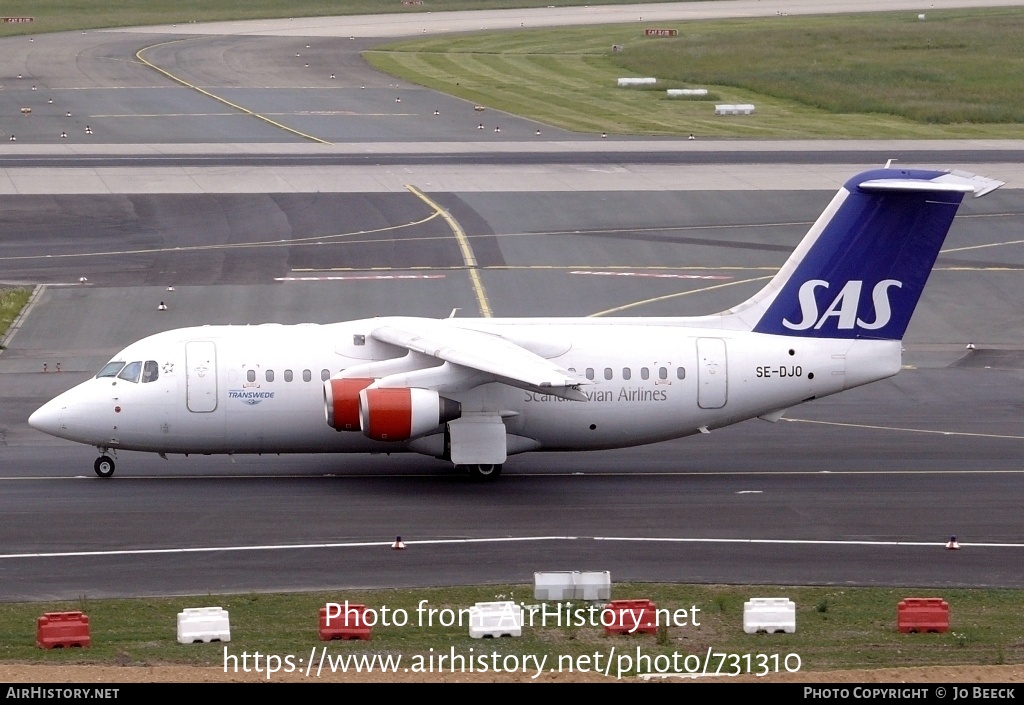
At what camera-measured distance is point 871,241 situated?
31453 mm

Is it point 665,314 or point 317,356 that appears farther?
point 665,314

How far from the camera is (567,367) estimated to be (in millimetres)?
31000

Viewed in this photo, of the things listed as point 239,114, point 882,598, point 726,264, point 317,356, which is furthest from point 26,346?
point 239,114

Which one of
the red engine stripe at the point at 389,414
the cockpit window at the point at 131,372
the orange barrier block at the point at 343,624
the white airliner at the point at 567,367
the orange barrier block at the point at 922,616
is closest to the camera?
the orange barrier block at the point at 343,624

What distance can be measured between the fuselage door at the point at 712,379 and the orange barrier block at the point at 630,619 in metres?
10.5

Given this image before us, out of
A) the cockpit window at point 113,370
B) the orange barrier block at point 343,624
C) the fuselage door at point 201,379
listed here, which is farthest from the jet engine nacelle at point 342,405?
the orange barrier block at point 343,624

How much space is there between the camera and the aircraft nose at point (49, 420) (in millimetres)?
30656

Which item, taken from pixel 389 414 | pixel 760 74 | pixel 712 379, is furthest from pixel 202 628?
pixel 760 74

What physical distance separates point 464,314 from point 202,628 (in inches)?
966

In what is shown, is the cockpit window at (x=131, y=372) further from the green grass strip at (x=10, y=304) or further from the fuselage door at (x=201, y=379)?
the green grass strip at (x=10, y=304)

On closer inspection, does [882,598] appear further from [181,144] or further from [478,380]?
[181,144]

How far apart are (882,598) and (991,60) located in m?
82.9

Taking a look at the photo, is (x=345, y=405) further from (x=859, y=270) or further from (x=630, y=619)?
(x=859, y=270)

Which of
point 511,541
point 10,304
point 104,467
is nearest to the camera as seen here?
point 511,541
